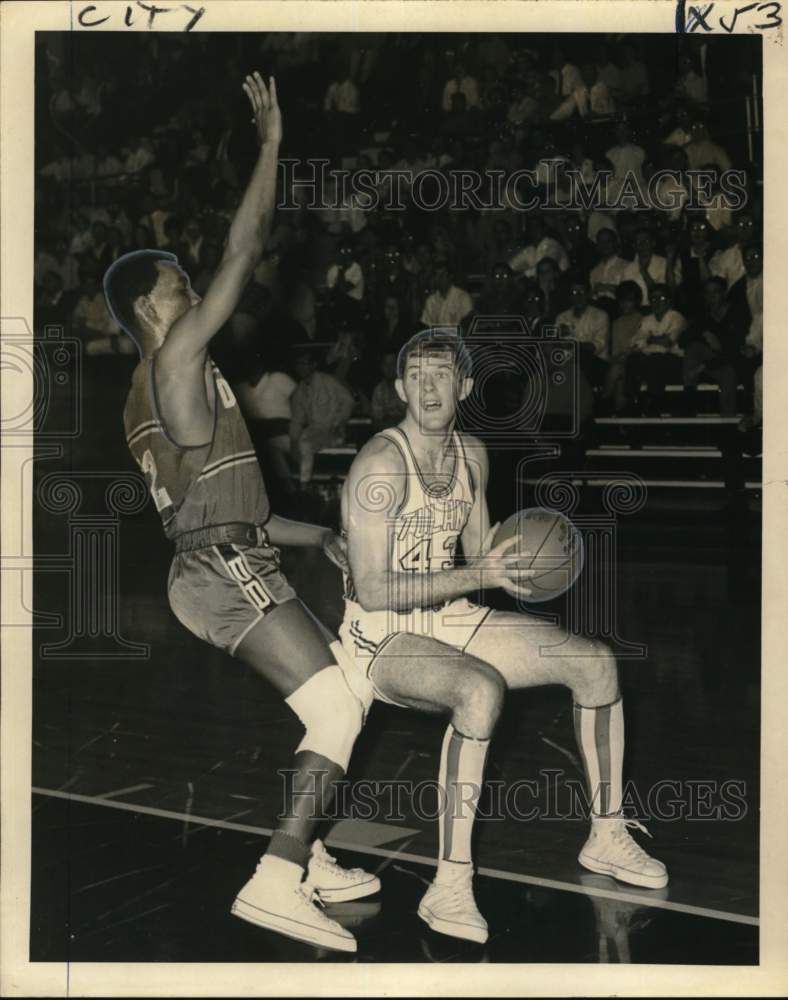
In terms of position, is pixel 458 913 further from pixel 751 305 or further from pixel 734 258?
pixel 734 258

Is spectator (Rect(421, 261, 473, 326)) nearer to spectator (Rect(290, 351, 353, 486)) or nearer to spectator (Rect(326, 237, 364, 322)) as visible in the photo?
spectator (Rect(326, 237, 364, 322))

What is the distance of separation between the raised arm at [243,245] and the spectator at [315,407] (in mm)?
500

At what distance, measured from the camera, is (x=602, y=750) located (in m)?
4.61

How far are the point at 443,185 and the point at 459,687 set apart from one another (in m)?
1.80

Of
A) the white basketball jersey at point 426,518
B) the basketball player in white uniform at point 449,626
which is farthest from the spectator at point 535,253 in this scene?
the white basketball jersey at point 426,518

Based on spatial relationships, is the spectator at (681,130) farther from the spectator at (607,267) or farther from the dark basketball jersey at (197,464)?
the dark basketball jersey at (197,464)

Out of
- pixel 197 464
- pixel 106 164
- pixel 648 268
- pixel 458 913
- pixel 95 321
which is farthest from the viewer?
pixel 648 268

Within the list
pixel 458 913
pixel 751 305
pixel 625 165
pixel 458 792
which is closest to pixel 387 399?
pixel 625 165

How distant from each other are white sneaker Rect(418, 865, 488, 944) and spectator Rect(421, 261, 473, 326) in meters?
1.91

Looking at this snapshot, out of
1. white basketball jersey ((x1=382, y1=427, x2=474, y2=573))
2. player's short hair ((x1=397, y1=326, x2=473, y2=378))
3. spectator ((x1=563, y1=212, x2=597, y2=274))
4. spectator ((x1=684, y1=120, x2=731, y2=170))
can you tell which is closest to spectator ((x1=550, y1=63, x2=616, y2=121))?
spectator ((x1=684, y1=120, x2=731, y2=170))

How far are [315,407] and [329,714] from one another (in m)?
1.23

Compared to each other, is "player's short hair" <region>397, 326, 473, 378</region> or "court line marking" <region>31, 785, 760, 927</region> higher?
"player's short hair" <region>397, 326, 473, 378</region>

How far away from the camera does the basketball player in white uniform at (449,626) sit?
4418mm

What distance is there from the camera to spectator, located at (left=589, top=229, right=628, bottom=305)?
594 cm
